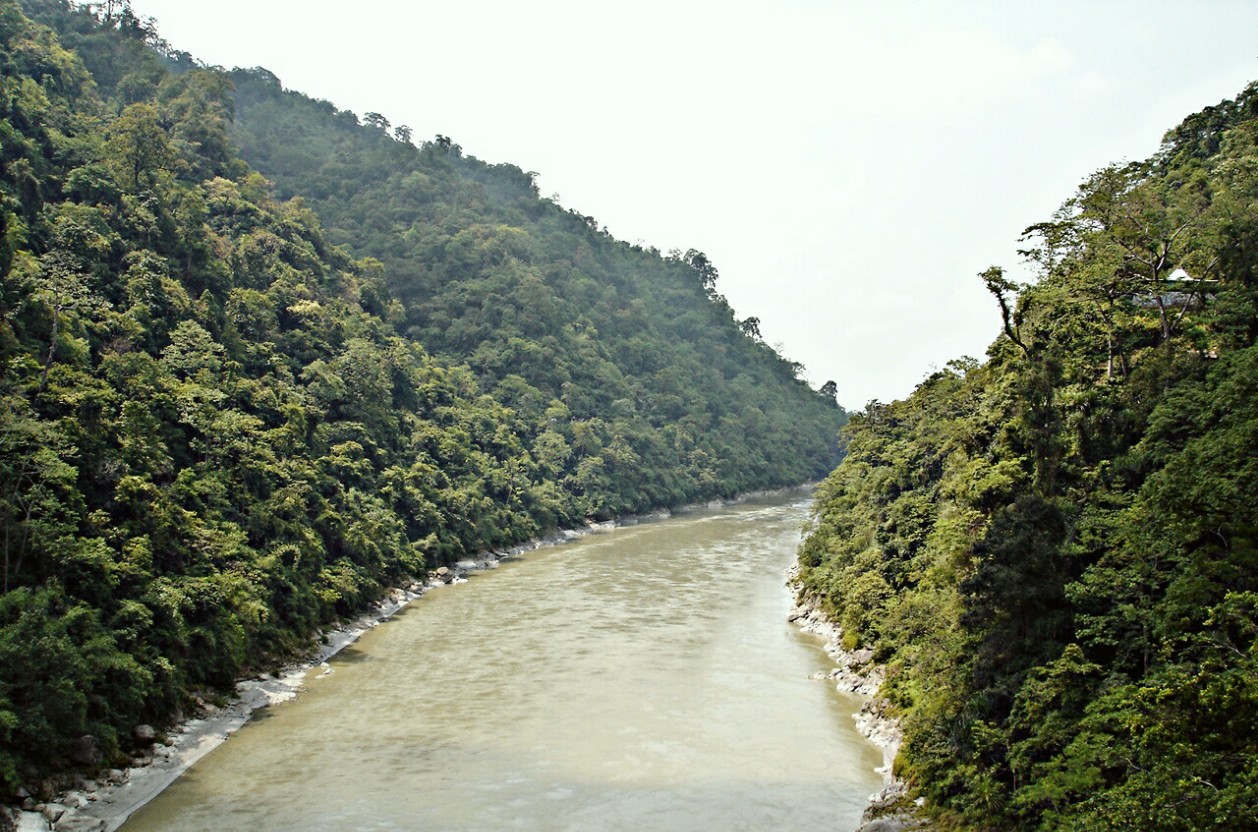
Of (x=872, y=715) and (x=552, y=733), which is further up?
(x=872, y=715)

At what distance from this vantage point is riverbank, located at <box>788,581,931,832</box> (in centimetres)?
1633

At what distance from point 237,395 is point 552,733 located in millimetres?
21209

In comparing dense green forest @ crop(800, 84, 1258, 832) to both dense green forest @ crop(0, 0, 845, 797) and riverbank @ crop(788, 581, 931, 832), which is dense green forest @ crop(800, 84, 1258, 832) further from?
dense green forest @ crop(0, 0, 845, 797)

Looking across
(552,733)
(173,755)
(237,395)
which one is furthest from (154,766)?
(237,395)

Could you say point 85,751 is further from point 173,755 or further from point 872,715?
point 872,715

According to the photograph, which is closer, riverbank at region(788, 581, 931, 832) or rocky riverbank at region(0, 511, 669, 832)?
rocky riverbank at region(0, 511, 669, 832)

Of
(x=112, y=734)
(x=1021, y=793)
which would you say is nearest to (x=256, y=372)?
(x=112, y=734)

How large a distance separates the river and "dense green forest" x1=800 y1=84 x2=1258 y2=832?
2.95 meters

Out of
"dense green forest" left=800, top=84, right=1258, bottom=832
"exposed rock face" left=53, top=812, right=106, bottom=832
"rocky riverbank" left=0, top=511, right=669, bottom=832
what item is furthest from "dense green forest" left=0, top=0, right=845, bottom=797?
"dense green forest" left=800, top=84, right=1258, bottom=832

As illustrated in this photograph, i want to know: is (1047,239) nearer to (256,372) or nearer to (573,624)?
(573,624)

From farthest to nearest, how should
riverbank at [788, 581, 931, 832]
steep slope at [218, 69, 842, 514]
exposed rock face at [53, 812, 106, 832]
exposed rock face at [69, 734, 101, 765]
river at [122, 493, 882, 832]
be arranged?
steep slope at [218, 69, 842, 514]
river at [122, 493, 882, 832]
exposed rock face at [69, 734, 101, 765]
riverbank at [788, 581, 931, 832]
exposed rock face at [53, 812, 106, 832]

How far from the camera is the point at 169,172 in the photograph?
47.3 meters

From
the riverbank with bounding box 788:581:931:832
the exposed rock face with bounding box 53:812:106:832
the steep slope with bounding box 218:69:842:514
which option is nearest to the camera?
the exposed rock face with bounding box 53:812:106:832

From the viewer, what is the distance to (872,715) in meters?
23.0
